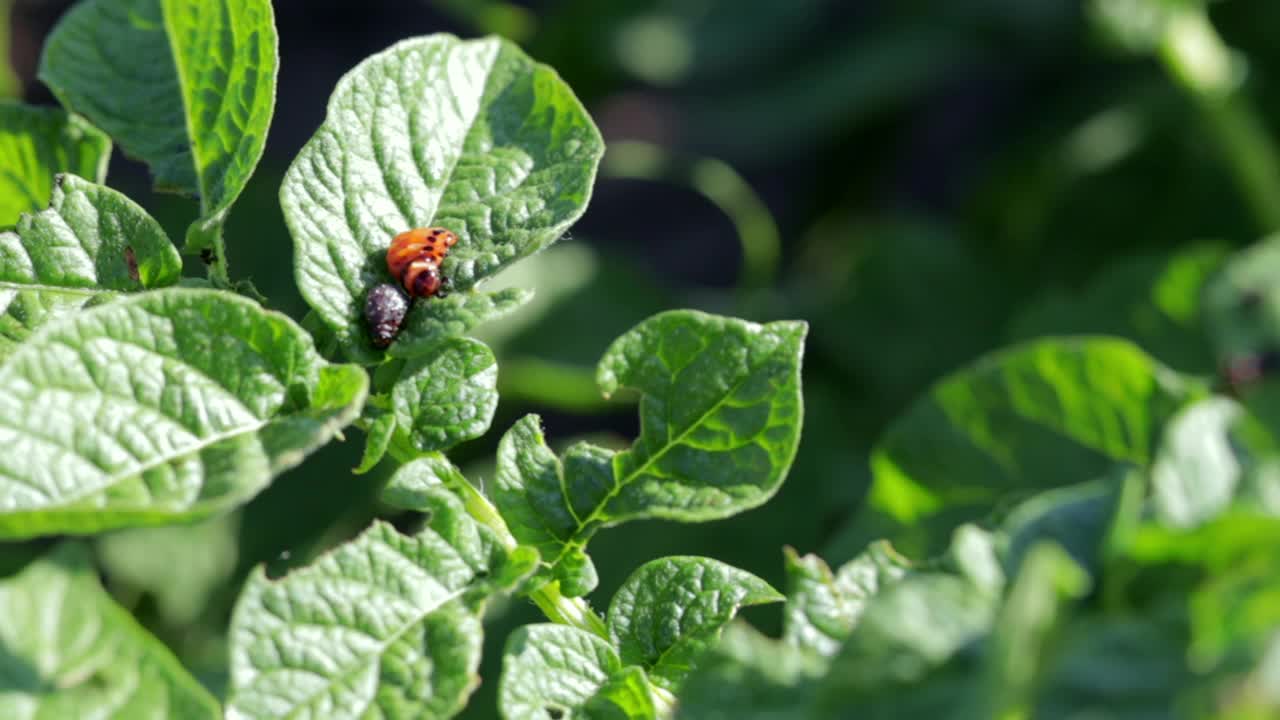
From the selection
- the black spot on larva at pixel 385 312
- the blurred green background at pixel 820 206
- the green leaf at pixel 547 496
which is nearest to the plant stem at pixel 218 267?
the black spot on larva at pixel 385 312

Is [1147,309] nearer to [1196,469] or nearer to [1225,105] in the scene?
[1225,105]

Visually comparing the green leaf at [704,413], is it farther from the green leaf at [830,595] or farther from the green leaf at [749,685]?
the green leaf at [749,685]

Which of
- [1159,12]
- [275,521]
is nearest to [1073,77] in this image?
[1159,12]

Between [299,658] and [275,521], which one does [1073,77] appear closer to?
[275,521]

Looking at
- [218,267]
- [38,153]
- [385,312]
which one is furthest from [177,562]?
[385,312]

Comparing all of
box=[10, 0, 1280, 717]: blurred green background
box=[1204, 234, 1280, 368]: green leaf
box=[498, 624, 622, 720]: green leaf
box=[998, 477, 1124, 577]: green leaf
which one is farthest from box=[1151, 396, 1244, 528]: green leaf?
box=[1204, 234, 1280, 368]: green leaf
